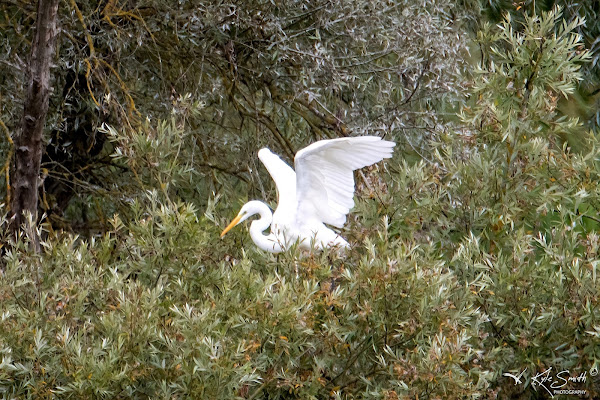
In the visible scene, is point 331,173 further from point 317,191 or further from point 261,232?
point 261,232

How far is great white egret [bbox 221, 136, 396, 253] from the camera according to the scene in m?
4.86

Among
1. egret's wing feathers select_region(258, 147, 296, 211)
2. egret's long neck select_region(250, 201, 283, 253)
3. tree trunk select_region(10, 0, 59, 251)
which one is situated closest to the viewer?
egret's long neck select_region(250, 201, 283, 253)

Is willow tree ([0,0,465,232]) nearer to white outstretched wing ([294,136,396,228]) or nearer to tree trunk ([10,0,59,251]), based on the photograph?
tree trunk ([10,0,59,251])

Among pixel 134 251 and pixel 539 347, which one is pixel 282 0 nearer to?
pixel 134 251

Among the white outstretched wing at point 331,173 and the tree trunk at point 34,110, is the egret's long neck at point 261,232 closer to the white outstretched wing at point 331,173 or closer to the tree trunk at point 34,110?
the white outstretched wing at point 331,173

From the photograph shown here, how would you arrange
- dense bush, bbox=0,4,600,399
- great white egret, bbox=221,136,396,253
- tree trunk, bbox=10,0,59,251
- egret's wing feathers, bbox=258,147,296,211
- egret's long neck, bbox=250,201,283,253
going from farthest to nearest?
egret's wing feathers, bbox=258,147,296,211
tree trunk, bbox=10,0,59,251
great white egret, bbox=221,136,396,253
egret's long neck, bbox=250,201,283,253
dense bush, bbox=0,4,600,399

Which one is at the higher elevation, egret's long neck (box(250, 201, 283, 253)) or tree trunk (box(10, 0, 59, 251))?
tree trunk (box(10, 0, 59, 251))

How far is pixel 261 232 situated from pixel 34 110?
1.36 m

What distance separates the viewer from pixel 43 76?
4996mm

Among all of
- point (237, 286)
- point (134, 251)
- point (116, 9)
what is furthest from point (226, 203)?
point (237, 286)

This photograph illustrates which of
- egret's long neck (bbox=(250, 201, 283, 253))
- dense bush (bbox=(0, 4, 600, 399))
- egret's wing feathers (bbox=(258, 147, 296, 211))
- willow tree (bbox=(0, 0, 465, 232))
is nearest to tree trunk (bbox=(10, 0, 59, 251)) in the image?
willow tree (bbox=(0, 0, 465, 232))

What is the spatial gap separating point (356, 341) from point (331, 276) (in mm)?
273

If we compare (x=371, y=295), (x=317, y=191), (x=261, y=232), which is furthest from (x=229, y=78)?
(x=371, y=295)

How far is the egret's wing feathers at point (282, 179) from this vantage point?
5355 mm
